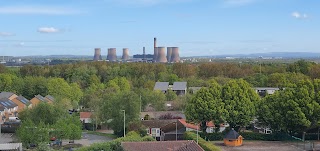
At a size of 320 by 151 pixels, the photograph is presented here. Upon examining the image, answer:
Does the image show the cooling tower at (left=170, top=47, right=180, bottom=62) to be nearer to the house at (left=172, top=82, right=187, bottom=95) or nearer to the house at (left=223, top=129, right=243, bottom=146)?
the house at (left=172, top=82, right=187, bottom=95)

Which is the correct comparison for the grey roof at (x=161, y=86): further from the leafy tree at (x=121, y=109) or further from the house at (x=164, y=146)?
the house at (x=164, y=146)

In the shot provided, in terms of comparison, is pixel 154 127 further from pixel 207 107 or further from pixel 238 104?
pixel 238 104

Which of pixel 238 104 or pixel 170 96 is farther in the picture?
pixel 170 96

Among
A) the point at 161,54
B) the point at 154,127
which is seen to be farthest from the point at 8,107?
the point at 161,54

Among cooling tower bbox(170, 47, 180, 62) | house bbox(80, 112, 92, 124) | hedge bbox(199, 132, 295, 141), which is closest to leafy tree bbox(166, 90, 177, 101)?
house bbox(80, 112, 92, 124)

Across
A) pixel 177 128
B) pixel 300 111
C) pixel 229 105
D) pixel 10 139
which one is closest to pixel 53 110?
pixel 10 139
